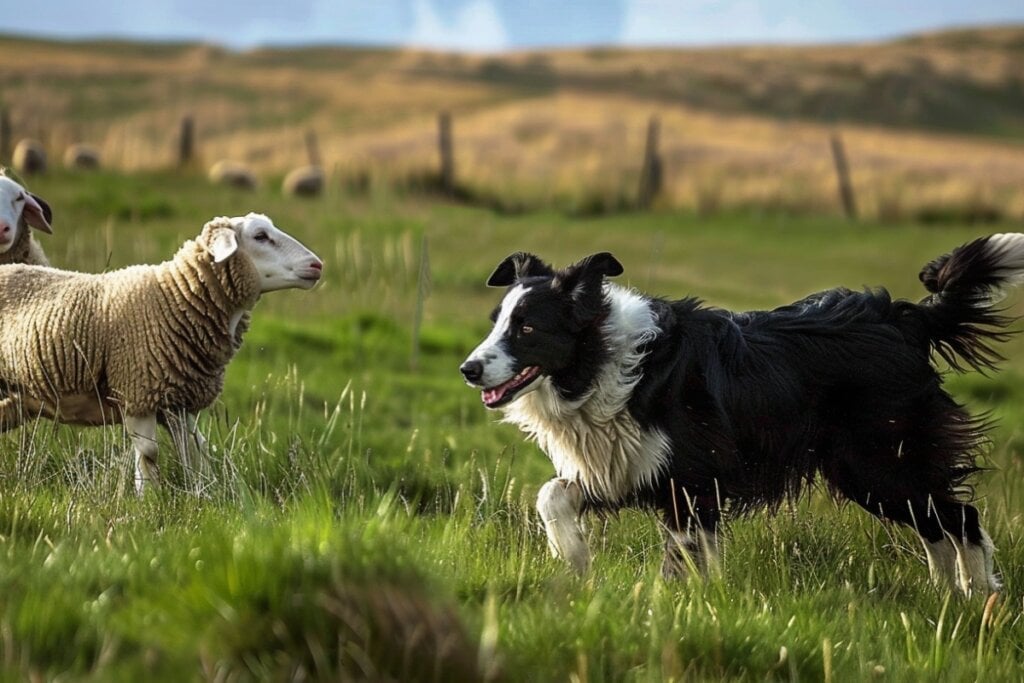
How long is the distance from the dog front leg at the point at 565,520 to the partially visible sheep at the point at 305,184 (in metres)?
21.6

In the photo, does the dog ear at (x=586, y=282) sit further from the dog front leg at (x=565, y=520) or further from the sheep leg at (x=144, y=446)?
the sheep leg at (x=144, y=446)

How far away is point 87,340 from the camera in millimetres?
6660

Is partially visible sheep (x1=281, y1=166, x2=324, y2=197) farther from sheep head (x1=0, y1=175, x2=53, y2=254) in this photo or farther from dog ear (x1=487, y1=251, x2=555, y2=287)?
dog ear (x1=487, y1=251, x2=555, y2=287)

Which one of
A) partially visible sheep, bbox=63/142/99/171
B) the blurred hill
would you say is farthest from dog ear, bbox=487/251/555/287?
the blurred hill

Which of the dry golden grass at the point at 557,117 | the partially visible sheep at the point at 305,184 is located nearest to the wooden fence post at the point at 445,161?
the dry golden grass at the point at 557,117

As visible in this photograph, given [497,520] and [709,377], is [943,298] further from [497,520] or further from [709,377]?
[497,520]

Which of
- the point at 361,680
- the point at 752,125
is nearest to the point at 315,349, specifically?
the point at 361,680

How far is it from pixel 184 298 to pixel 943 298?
393cm

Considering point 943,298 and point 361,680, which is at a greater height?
point 943,298

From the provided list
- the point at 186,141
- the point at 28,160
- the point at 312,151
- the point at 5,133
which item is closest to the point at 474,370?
the point at 28,160

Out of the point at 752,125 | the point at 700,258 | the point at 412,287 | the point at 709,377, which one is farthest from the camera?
the point at 752,125

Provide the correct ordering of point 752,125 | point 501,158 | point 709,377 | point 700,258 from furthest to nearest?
point 752,125 → point 501,158 → point 700,258 → point 709,377

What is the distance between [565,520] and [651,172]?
27855 mm

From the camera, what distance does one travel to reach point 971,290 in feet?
21.8
